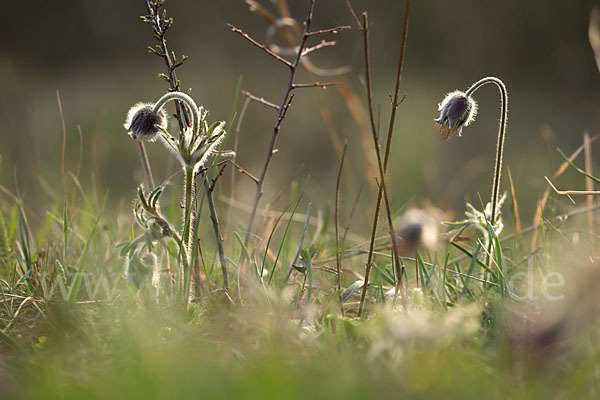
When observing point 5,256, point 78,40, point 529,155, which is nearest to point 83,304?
point 5,256

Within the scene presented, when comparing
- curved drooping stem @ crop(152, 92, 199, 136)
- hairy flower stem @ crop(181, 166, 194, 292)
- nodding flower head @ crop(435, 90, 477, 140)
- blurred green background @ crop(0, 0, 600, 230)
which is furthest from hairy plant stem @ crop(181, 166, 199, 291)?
blurred green background @ crop(0, 0, 600, 230)

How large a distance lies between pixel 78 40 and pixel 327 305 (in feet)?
33.7

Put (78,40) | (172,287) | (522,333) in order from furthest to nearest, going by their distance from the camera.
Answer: (78,40), (172,287), (522,333)

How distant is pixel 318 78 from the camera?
8.38m

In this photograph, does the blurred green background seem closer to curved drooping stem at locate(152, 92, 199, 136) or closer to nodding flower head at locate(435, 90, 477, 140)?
nodding flower head at locate(435, 90, 477, 140)

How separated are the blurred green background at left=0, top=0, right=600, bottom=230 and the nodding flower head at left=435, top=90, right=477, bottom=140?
3661mm

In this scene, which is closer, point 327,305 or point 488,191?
point 327,305

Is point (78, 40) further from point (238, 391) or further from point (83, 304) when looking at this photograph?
point (238, 391)

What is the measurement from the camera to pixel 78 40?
1037 cm

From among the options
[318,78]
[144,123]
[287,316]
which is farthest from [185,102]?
[318,78]

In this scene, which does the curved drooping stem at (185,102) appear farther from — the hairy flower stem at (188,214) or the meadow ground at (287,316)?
the hairy flower stem at (188,214)

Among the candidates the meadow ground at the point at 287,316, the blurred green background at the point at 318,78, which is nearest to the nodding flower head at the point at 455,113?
the meadow ground at the point at 287,316

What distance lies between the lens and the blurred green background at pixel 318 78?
6668mm

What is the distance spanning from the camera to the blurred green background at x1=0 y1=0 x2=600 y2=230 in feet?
21.9
